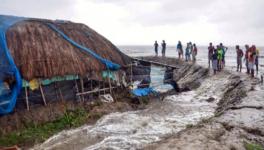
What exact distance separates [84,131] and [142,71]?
25.0 feet

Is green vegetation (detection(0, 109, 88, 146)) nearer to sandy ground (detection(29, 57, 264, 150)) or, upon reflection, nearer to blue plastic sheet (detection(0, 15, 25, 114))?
sandy ground (detection(29, 57, 264, 150))

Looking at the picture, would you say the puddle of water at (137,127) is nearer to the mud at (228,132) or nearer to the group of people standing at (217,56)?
the mud at (228,132)

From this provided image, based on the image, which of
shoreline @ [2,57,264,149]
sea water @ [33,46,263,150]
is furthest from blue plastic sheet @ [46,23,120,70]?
sea water @ [33,46,263,150]

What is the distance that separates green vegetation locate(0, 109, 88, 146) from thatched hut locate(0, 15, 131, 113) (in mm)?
1003

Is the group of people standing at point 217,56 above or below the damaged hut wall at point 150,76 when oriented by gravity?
above

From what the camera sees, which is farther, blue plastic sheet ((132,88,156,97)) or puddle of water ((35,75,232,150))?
blue plastic sheet ((132,88,156,97))

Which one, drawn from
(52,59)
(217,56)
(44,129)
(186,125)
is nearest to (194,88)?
(217,56)

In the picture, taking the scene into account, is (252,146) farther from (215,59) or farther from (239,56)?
(215,59)

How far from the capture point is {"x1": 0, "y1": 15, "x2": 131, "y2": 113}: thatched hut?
11992 mm

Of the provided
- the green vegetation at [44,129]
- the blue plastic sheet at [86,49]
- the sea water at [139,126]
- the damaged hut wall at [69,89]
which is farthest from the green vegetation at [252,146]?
the blue plastic sheet at [86,49]

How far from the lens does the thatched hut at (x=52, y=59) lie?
1199 cm

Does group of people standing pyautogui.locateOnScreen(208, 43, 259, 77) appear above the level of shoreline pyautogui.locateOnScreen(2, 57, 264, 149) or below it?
above

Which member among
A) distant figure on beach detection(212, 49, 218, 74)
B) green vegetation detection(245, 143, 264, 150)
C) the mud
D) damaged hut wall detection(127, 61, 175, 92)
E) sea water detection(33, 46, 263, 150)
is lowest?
sea water detection(33, 46, 263, 150)

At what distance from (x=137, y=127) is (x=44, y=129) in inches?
133
